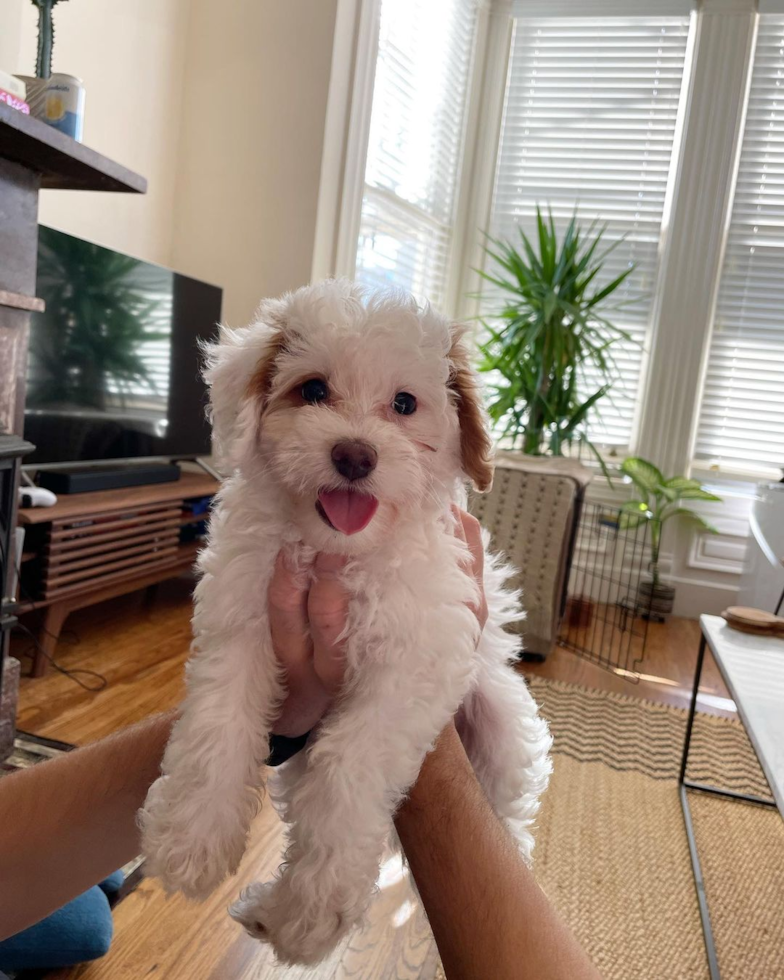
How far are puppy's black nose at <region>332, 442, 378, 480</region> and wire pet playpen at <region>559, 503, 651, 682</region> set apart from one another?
3.37 meters

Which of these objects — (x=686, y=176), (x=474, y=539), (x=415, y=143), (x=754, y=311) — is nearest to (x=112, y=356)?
(x=415, y=143)

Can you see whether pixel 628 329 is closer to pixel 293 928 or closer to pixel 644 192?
pixel 644 192

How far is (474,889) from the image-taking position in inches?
34.5

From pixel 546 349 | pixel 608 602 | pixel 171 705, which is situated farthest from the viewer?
pixel 608 602

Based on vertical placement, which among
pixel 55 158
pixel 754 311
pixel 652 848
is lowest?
pixel 652 848

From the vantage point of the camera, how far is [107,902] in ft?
5.66

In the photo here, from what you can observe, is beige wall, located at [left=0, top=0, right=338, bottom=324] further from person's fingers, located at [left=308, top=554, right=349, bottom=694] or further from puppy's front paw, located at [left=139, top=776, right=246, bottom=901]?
puppy's front paw, located at [left=139, top=776, right=246, bottom=901]

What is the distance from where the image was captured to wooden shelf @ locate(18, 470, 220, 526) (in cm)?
292

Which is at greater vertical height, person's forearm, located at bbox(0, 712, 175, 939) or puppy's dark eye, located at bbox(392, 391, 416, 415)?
puppy's dark eye, located at bbox(392, 391, 416, 415)

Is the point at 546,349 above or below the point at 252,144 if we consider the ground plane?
below

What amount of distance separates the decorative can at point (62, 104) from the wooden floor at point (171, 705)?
1.95m

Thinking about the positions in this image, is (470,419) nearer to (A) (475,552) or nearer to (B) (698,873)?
(A) (475,552)

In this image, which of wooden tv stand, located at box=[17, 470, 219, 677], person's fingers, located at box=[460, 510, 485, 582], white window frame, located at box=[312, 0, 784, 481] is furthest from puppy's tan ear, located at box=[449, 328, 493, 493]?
white window frame, located at box=[312, 0, 784, 481]

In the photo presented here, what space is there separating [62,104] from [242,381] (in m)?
1.88
